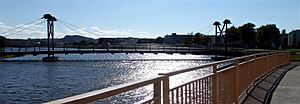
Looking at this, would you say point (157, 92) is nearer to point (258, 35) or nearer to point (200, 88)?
point (200, 88)

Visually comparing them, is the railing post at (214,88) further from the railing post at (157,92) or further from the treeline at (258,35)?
the treeline at (258,35)

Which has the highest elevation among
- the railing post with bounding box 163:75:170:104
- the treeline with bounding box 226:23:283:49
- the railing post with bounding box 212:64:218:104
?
the treeline with bounding box 226:23:283:49

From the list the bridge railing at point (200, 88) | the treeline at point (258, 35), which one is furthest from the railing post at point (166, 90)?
the treeline at point (258, 35)

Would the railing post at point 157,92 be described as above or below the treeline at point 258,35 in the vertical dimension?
below

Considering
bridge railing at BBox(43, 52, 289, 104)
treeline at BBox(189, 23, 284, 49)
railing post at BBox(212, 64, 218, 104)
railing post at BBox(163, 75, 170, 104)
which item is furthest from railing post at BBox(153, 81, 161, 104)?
treeline at BBox(189, 23, 284, 49)

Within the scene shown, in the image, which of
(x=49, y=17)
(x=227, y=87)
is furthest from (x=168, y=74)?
(x=49, y=17)

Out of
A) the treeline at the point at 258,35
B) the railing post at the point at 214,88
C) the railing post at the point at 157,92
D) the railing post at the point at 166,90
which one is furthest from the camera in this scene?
the treeline at the point at 258,35

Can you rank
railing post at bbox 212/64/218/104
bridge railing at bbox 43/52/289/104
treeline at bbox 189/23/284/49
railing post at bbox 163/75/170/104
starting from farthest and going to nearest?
treeline at bbox 189/23/284/49
railing post at bbox 212/64/218/104
railing post at bbox 163/75/170/104
bridge railing at bbox 43/52/289/104

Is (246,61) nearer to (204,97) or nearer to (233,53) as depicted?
(204,97)

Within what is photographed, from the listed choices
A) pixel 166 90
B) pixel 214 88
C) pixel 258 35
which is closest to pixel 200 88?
pixel 214 88

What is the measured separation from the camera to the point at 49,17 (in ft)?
335

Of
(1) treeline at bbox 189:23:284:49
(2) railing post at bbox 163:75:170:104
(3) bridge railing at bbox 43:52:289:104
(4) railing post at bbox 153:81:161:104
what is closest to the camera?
(3) bridge railing at bbox 43:52:289:104

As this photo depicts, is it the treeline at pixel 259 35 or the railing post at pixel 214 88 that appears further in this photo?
the treeline at pixel 259 35

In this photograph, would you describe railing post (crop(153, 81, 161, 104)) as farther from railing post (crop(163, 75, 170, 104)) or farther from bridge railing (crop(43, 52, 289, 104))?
railing post (crop(163, 75, 170, 104))
